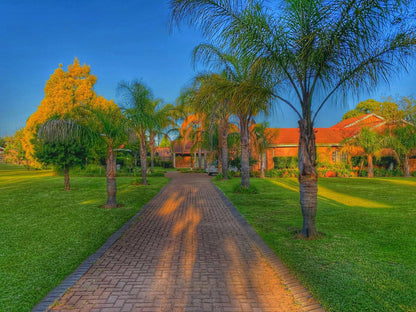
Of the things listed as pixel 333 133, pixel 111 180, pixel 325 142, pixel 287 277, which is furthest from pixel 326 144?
pixel 287 277

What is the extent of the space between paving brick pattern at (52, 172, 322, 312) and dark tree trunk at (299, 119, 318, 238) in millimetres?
1351

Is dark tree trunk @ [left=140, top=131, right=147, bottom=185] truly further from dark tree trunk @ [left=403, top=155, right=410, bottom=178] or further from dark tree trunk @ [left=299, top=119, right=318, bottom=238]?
dark tree trunk @ [left=403, top=155, right=410, bottom=178]

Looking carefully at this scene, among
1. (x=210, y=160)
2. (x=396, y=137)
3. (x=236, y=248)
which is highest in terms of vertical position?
(x=396, y=137)

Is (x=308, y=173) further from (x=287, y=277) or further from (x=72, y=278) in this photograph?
(x=72, y=278)

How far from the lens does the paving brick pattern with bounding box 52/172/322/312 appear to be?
10.3ft

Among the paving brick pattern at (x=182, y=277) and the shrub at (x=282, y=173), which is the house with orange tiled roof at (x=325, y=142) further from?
the paving brick pattern at (x=182, y=277)

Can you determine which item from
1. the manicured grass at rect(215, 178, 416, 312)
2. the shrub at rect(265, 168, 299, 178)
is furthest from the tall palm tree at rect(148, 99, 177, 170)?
the shrub at rect(265, 168, 299, 178)

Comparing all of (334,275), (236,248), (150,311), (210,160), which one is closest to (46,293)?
(150,311)

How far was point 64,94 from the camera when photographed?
992 inches

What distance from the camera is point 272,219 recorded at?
7.58m

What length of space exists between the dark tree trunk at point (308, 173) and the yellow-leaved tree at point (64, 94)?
2258 centimetres

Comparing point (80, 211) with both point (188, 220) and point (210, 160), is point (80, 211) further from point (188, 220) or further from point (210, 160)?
point (210, 160)

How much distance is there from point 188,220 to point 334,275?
14.9 ft

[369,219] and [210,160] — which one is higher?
[210,160]
